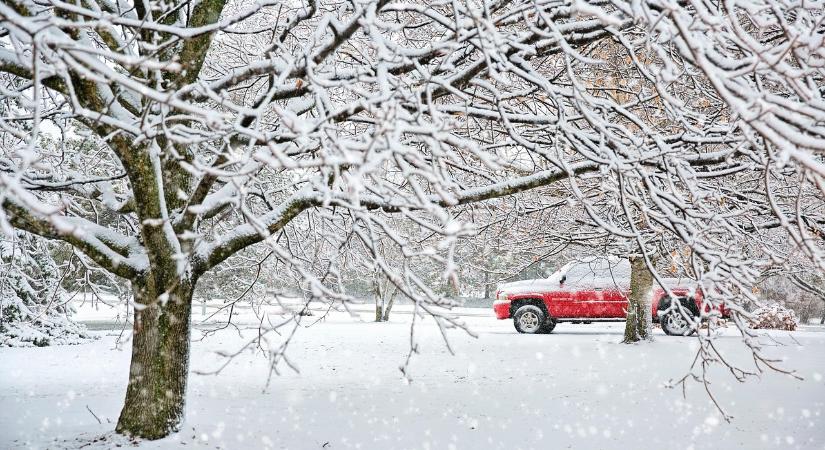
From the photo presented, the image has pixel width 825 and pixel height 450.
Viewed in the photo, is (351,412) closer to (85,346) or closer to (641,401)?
(641,401)

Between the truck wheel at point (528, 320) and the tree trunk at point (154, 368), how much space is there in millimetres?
11032

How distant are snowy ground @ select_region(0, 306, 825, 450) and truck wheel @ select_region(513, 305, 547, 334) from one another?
3.57m

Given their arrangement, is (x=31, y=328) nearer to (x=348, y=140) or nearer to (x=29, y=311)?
(x=29, y=311)

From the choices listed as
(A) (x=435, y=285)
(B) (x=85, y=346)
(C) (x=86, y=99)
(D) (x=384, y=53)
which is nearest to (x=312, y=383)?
(C) (x=86, y=99)

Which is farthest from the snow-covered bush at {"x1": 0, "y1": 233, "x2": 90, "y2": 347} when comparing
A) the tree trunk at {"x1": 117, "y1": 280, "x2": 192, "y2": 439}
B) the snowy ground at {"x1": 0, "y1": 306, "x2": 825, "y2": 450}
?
the tree trunk at {"x1": 117, "y1": 280, "x2": 192, "y2": 439}

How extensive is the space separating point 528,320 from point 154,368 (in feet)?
37.7

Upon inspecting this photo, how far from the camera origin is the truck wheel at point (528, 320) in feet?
48.9

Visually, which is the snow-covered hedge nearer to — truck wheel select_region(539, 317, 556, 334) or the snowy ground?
the snowy ground

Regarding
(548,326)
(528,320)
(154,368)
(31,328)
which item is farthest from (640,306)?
(31,328)

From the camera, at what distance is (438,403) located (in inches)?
272

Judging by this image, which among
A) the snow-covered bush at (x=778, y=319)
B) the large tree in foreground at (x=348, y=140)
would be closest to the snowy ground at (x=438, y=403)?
the large tree in foreground at (x=348, y=140)

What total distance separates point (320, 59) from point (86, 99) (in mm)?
1985

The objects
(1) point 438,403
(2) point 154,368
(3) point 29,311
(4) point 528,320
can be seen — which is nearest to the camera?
(2) point 154,368

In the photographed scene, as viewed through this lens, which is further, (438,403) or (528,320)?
(528,320)
